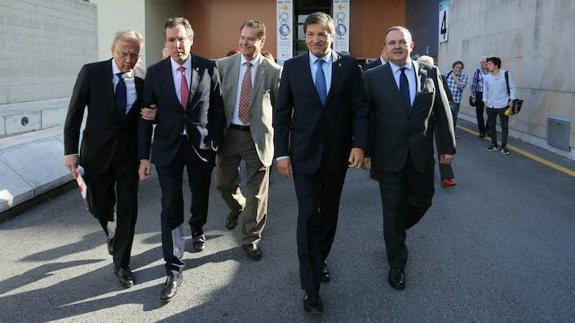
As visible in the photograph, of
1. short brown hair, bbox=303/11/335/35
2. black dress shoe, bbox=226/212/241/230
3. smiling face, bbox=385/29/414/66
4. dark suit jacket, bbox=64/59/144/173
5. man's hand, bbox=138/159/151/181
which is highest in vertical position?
short brown hair, bbox=303/11/335/35

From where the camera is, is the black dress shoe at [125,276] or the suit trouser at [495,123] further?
the suit trouser at [495,123]

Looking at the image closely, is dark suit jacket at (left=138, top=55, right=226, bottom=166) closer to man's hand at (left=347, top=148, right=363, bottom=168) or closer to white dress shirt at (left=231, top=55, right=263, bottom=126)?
white dress shirt at (left=231, top=55, right=263, bottom=126)

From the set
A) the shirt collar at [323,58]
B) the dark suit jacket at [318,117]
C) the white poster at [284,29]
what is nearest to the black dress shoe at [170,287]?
the dark suit jacket at [318,117]

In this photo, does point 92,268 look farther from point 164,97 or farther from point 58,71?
point 58,71

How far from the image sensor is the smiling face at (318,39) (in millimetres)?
3281

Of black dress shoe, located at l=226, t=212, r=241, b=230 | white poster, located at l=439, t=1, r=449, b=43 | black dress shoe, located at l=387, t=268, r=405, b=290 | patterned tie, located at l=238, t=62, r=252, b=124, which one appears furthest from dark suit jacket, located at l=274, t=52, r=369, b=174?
white poster, located at l=439, t=1, r=449, b=43

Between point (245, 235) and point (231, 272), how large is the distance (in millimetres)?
479

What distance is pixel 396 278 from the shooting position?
144 inches

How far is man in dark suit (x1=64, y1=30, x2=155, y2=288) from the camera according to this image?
3.55 metres

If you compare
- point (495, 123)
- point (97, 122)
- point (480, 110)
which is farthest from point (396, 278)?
point (480, 110)

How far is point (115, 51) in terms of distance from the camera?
3.54m

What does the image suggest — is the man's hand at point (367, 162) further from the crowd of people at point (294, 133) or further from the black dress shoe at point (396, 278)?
the black dress shoe at point (396, 278)

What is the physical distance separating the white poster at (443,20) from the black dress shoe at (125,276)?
51.6 feet

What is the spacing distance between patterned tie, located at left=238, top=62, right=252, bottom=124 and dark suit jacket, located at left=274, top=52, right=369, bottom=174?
39.6 inches
